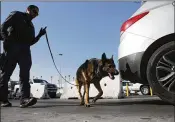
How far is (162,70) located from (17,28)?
257 centimetres

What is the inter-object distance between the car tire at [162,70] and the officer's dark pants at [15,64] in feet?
7.10

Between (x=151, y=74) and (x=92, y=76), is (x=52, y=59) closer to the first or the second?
(x=92, y=76)

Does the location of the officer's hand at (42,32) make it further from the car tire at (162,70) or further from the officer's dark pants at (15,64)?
the car tire at (162,70)

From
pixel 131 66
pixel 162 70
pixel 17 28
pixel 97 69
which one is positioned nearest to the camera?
pixel 162 70

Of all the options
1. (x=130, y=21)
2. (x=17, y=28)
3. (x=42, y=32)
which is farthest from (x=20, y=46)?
(x=130, y=21)

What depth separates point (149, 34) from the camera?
16.0ft

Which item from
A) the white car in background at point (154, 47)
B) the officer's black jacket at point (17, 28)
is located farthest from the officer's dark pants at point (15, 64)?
the white car in background at point (154, 47)

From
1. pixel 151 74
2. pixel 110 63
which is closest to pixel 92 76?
pixel 110 63

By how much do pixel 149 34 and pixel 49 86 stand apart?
17560 millimetres

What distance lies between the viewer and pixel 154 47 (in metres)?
4.89

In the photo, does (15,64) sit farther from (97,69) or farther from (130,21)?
(130,21)

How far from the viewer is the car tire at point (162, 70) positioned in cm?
467

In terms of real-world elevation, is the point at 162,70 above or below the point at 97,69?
below

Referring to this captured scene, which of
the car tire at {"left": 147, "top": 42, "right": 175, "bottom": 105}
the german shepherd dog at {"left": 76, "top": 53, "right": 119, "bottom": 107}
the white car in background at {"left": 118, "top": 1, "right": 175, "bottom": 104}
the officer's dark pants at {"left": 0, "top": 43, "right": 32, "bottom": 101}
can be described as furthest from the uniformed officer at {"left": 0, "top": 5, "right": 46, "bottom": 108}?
the car tire at {"left": 147, "top": 42, "right": 175, "bottom": 105}
